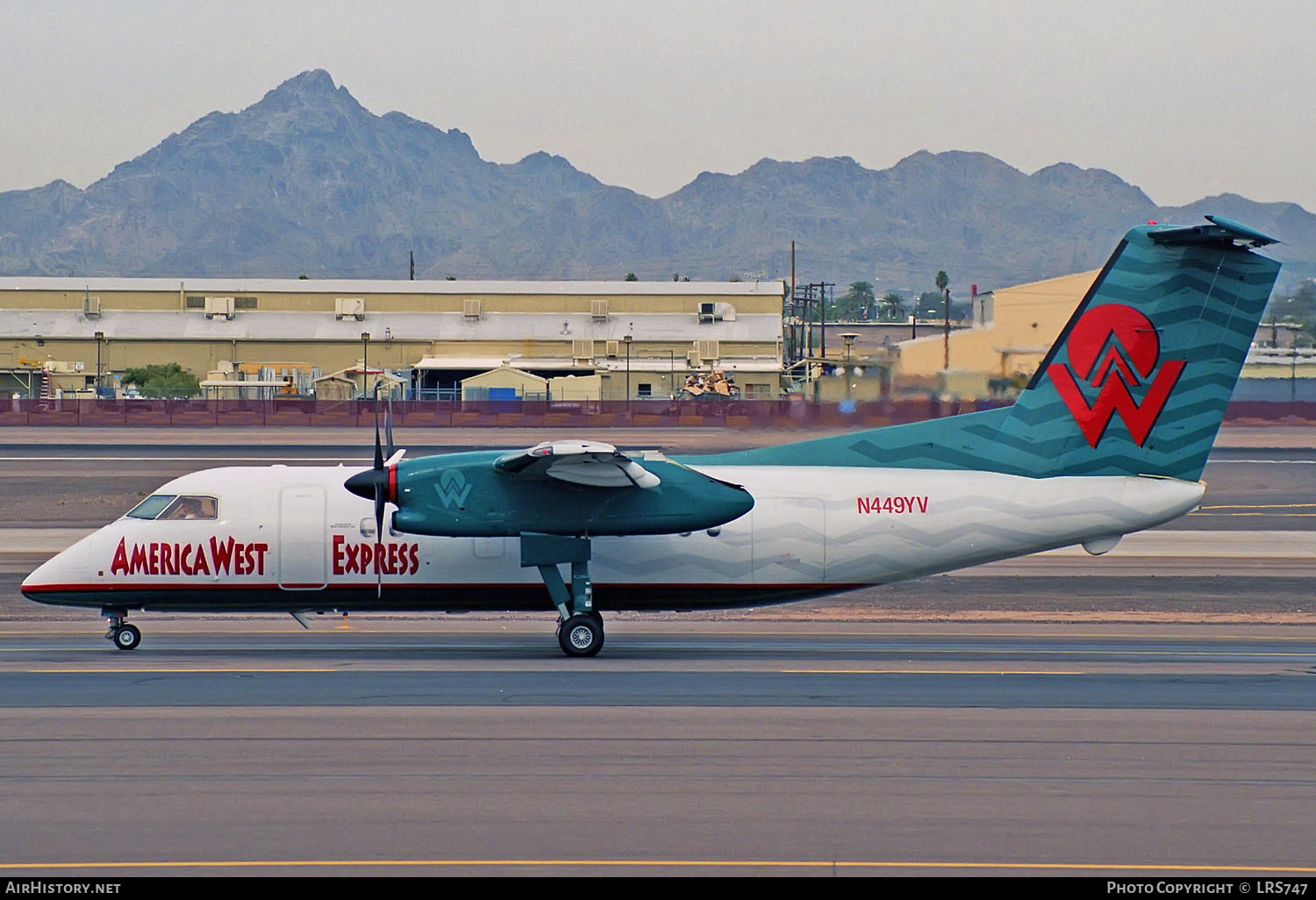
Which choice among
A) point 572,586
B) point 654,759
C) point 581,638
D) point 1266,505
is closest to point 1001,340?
point 1266,505

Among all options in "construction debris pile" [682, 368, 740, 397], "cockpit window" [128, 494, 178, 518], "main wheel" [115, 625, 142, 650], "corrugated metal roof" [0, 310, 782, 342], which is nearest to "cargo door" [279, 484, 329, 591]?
"cockpit window" [128, 494, 178, 518]

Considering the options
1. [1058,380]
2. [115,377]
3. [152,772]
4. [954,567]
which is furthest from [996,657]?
[115,377]

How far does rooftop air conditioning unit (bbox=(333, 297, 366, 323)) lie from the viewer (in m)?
104

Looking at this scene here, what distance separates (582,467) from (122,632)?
736 cm

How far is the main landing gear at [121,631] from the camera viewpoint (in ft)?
65.7

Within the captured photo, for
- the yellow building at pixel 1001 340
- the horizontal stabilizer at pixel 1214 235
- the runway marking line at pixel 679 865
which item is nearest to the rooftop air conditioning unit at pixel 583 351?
the yellow building at pixel 1001 340

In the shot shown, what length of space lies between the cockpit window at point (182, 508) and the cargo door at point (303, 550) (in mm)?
1080

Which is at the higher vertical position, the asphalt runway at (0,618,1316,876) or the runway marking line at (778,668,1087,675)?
the asphalt runway at (0,618,1316,876)

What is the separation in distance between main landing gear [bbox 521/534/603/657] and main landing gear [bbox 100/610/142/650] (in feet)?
19.4

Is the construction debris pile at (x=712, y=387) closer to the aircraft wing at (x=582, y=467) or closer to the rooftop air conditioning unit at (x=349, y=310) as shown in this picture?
the rooftop air conditioning unit at (x=349, y=310)

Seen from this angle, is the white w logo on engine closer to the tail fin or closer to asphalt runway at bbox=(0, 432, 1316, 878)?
asphalt runway at bbox=(0, 432, 1316, 878)

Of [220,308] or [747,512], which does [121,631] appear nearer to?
[747,512]

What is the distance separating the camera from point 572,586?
2008 cm
